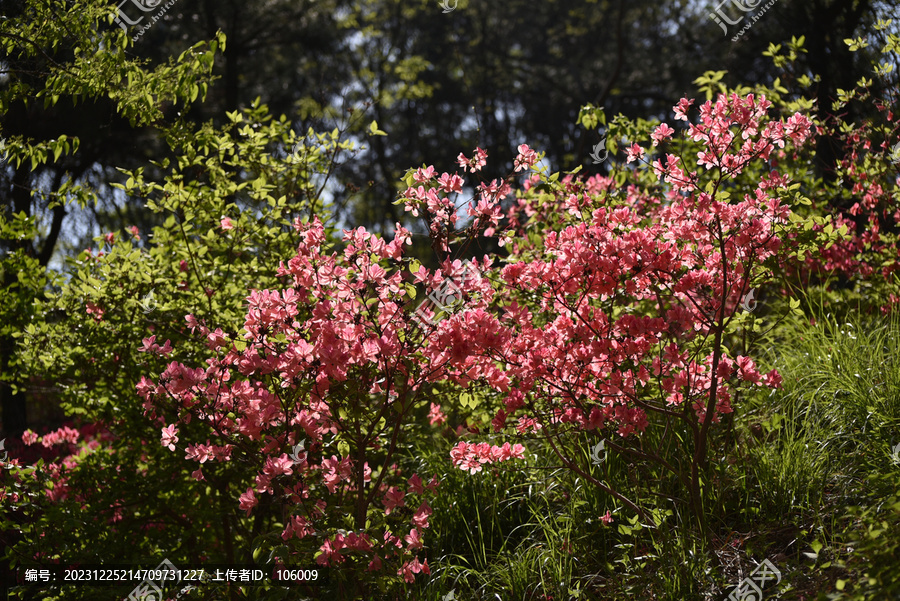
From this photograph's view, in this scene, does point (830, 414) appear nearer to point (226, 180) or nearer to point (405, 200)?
point (405, 200)

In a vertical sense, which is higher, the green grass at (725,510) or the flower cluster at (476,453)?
the flower cluster at (476,453)

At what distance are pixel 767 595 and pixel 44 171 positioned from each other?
6613 millimetres

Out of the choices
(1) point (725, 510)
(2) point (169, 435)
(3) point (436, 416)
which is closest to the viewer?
(2) point (169, 435)

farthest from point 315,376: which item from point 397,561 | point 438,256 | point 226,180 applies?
point 226,180

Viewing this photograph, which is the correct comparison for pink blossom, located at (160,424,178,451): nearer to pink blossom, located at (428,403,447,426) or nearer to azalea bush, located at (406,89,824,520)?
azalea bush, located at (406,89,824,520)

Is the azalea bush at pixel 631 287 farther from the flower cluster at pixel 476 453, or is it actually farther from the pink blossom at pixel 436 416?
the pink blossom at pixel 436 416

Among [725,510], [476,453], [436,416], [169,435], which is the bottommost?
[725,510]

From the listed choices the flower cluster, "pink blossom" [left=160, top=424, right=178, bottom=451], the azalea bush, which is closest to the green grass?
the azalea bush

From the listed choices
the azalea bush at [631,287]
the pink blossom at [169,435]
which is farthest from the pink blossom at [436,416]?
the pink blossom at [169,435]

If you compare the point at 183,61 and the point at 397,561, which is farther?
the point at 183,61

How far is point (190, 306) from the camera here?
371 cm

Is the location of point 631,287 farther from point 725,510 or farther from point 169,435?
point 169,435

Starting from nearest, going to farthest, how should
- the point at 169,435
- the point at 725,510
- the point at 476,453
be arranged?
the point at 169,435 → the point at 476,453 → the point at 725,510

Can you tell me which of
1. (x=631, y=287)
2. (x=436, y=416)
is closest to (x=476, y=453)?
(x=631, y=287)
